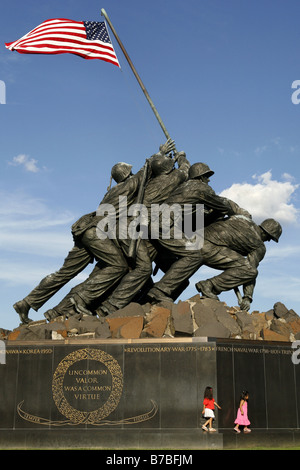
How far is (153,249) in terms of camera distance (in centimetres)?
1639

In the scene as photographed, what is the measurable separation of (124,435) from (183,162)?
8.12 meters

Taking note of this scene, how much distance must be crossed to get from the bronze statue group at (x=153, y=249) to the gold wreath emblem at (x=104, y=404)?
226 centimetres

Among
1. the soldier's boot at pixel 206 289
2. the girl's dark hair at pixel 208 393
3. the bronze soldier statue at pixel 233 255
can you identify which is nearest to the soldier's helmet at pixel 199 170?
the bronze soldier statue at pixel 233 255

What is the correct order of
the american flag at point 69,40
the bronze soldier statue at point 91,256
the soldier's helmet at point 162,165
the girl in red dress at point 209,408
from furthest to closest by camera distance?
1. the soldier's helmet at point 162,165
2. the american flag at point 69,40
3. the bronze soldier statue at point 91,256
4. the girl in red dress at point 209,408

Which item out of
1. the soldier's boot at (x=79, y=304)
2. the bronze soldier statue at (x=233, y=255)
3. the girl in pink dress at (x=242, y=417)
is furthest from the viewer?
the bronze soldier statue at (x=233, y=255)

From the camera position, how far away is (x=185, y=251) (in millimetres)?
15938

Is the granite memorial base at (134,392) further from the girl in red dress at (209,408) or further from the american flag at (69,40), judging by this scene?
the american flag at (69,40)

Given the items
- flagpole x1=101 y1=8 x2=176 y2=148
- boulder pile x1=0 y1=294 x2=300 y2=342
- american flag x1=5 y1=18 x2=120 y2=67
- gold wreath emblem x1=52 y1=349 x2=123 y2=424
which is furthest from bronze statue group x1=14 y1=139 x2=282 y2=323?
american flag x1=5 y1=18 x2=120 y2=67

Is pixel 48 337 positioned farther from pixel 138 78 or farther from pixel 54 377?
pixel 138 78

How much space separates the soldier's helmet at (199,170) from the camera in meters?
16.5

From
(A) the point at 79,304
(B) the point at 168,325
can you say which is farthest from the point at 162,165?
(B) the point at 168,325

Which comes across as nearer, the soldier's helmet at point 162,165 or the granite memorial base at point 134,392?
the granite memorial base at point 134,392

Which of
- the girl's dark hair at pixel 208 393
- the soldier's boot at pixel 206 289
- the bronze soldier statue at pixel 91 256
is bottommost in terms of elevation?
the girl's dark hair at pixel 208 393
